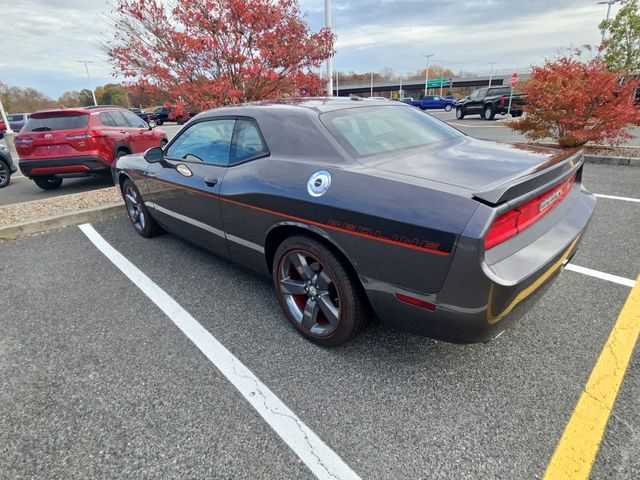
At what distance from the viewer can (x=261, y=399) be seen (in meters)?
2.00

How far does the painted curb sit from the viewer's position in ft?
15.4

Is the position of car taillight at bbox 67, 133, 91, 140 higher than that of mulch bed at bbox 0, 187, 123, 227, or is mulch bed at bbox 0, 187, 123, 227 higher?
car taillight at bbox 67, 133, 91, 140

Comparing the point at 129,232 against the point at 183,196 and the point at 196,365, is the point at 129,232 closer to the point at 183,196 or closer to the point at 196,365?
the point at 183,196

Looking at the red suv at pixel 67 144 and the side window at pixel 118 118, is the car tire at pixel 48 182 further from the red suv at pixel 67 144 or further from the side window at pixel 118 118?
the side window at pixel 118 118

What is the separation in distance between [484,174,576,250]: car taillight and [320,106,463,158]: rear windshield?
2.91 ft

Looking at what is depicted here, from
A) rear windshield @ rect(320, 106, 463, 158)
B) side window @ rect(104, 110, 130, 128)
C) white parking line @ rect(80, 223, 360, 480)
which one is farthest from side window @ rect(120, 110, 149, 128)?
rear windshield @ rect(320, 106, 463, 158)

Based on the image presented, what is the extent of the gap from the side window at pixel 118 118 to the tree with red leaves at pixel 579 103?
861 cm

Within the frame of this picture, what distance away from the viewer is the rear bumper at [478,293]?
5.20 feet

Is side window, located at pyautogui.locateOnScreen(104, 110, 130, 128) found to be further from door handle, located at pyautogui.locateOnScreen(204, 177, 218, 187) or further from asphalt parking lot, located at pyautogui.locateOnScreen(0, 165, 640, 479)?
door handle, located at pyautogui.locateOnScreen(204, 177, 218, 187)

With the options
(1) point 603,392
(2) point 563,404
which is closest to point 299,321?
(2) point 563,404

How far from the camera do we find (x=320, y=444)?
1.73 m

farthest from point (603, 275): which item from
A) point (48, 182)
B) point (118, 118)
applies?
point (48, 182)

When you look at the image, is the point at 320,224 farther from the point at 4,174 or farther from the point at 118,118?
the point at 4,174

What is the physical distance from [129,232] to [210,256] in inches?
61.6
